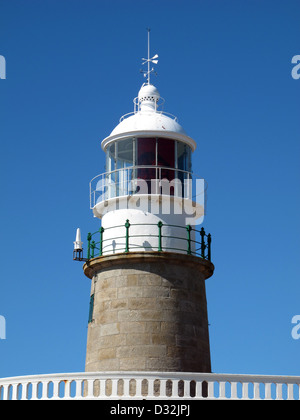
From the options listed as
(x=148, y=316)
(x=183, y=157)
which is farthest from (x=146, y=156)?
(x=148, y=316)

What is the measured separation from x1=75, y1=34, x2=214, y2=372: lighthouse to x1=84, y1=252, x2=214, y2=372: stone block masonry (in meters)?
0.03

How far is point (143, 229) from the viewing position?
3041 cm

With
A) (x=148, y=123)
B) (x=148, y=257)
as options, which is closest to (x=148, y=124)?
(x=148, y=123)

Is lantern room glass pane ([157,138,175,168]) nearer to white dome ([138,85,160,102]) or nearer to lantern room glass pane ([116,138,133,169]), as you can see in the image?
lantern room glass pane ([116,138,133,169])

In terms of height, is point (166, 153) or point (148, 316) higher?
point (166, 153)

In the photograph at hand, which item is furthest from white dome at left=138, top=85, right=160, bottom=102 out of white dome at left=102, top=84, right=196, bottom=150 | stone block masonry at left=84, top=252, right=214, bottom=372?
stone block masonry at left=84, top=252, right=214, bottom=372

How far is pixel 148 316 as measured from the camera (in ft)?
96.7

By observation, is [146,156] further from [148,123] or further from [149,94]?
[149,94]

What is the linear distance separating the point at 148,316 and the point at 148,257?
1.75 m

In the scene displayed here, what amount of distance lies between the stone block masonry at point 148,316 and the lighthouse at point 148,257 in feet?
0.10

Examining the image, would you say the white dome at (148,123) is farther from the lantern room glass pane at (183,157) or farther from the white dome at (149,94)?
the white dome at (149,94)

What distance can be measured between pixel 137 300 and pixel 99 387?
4.76 m

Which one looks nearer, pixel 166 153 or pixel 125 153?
pixel 166 153
